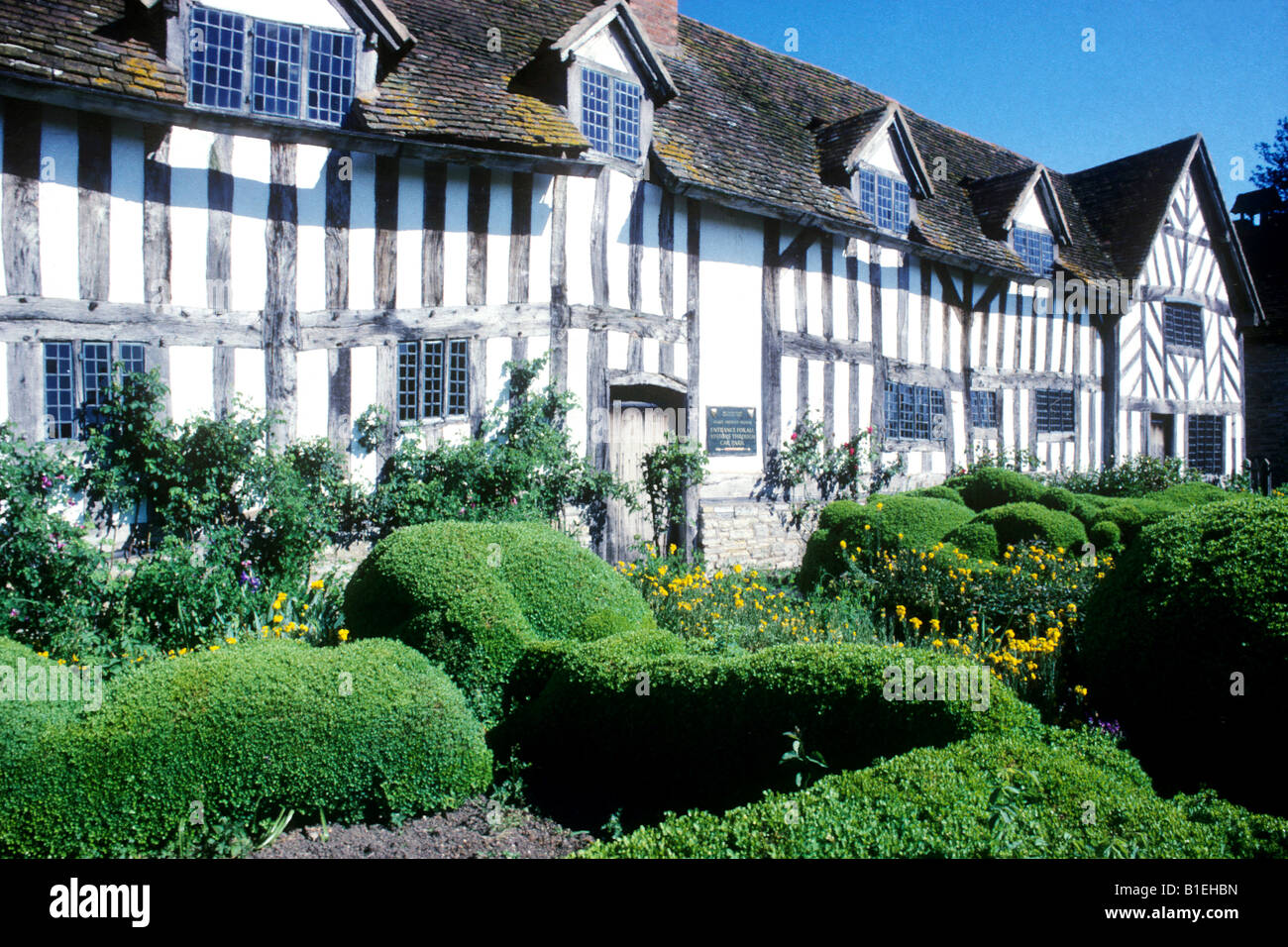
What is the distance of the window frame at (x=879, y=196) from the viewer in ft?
41.6

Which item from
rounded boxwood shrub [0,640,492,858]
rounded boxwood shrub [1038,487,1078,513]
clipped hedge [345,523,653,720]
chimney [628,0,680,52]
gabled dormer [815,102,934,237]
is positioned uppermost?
chimney [628,0,680,52]

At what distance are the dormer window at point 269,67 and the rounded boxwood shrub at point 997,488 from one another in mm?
9280

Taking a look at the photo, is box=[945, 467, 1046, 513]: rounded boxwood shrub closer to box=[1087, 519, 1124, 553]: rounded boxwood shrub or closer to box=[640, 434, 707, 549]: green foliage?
box=[1087, 519, 1124, 553]: rounded boxwood shrub

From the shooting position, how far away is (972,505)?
1231 centimetres

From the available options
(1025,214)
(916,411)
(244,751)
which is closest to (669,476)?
(916,411)

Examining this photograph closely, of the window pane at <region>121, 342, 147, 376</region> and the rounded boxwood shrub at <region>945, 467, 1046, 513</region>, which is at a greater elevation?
the window pane at <region>121, 342, 147, 376</region>

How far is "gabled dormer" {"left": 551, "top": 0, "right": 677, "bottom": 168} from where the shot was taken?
9914 mm

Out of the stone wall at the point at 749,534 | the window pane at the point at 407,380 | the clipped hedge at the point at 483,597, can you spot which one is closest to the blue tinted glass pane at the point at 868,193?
the stone wall at the point at 749,534

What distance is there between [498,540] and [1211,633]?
4567 mm

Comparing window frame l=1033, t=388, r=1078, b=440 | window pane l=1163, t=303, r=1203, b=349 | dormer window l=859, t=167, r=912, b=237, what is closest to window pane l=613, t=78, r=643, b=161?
dormer window l=859, t=167, r=912, b=237

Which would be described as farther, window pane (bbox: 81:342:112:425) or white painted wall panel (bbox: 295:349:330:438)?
white painted wall panel (bbox: 295:349:330:438)

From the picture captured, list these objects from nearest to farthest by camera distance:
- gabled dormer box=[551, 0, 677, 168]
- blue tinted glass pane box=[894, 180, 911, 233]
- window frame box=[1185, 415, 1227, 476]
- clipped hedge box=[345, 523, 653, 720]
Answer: clipped hedge box=[345, 523, 653, 720] < gabled dormer box=[551, 0, 677, 168] < blue tinted glass pane box=[894, 180, 911, 233] < window frame box=[1185, 415, 1227, 476]

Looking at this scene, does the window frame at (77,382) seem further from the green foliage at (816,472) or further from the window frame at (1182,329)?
the window frame at (1182,329)

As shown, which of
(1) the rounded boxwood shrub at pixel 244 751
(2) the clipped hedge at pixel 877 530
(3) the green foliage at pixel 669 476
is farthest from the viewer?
(3) the green foliage at pixel 669 476
